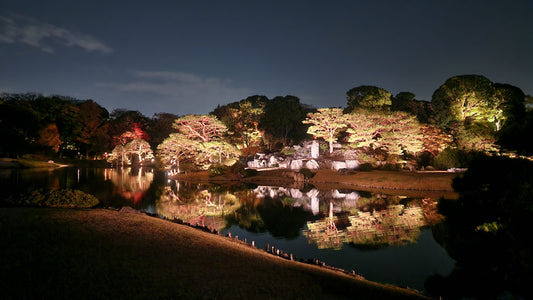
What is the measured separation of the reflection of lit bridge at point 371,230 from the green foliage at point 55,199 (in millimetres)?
10065

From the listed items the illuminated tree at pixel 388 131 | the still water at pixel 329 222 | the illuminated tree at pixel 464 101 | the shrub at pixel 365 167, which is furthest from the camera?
the illuminated tree at pixel 464 101

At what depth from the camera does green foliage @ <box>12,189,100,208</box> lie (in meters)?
11.2

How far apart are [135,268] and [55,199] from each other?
881cm

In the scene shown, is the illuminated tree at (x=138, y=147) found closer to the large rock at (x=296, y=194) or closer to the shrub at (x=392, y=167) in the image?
the large rock at (x=296, y=194)

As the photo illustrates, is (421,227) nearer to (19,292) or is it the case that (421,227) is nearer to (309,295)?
(309,295)

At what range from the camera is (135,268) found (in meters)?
5.38

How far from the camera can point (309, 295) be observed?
5203mm

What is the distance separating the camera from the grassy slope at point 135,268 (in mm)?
4590

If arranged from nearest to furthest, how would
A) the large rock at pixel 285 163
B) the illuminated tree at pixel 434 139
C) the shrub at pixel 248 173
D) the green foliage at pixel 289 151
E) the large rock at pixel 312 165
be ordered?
the shrub at pixel 248 173 < the illuminated tree at pixel 434 139 < the large rock at pixel 312 165 < the large rock at pixel 285 163 < the green foliage at pixel 289 151

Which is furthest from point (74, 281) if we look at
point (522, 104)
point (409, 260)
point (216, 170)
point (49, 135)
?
point (49, 135)

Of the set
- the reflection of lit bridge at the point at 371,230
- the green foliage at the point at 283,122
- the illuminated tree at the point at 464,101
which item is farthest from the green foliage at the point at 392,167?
the green foliage at the point at 283,122

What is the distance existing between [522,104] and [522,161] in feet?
121

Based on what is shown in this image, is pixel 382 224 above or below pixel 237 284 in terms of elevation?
below

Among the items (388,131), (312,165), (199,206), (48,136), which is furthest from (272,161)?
(48,136)
